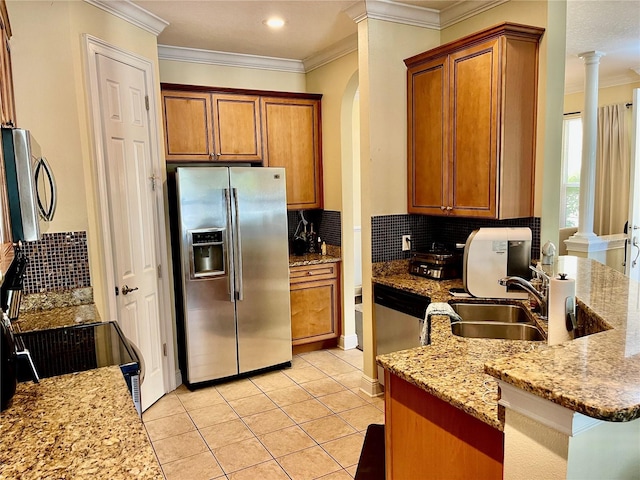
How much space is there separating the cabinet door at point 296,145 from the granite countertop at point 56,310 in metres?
2.10

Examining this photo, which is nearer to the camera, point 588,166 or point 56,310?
point 56,310

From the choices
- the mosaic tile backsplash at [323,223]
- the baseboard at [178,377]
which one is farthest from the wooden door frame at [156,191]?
the mosaic tile backsplash at [323,223]

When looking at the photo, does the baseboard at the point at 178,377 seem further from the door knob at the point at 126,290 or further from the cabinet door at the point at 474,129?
the cabinet door at the point at 474,129

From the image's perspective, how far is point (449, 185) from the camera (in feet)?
10.2

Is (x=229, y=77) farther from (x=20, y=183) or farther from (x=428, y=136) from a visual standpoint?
(x=20, y=183)

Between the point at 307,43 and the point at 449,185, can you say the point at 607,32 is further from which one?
the point at 307,43

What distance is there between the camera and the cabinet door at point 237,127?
13.2 ft

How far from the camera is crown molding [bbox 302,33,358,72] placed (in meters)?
3.87

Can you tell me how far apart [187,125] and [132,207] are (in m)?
1.09

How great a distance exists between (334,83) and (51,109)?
7.90 feet

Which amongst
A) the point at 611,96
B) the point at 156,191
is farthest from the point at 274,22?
the point at 611,96

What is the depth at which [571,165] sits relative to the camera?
6492 mm

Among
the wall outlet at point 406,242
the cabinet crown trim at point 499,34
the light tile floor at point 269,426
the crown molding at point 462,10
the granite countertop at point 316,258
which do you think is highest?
the crown molding at point 462,10

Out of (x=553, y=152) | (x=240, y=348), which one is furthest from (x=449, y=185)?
(x=240, y=348)
